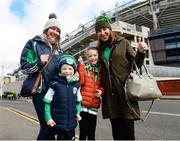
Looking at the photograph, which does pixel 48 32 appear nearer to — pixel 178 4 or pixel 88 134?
pixel 88 134

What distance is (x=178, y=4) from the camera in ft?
247

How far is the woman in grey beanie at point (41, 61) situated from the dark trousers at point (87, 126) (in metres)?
0.64

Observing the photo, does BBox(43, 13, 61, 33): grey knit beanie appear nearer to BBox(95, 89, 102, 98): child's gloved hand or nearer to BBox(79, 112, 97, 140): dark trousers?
BBox(95, 89, 102, 98): child's gloved hand

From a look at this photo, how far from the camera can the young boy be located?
12.7 ft

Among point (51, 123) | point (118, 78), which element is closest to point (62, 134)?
point (51, 123)

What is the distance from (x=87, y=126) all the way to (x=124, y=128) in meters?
0.73

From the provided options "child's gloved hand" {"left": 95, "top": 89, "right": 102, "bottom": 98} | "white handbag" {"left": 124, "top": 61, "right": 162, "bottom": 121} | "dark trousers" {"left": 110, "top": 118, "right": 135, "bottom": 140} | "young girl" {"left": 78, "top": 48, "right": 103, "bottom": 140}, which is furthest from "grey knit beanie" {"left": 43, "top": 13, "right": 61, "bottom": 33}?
"dark trousers" {"left": 110, "top": 118, "right": 135, "bottom": 140}

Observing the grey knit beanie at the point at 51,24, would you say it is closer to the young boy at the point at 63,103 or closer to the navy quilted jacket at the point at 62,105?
the young boy at the point at 63,103

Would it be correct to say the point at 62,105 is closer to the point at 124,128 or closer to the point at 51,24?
the point at 124,128

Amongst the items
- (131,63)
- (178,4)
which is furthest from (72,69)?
(178,4)

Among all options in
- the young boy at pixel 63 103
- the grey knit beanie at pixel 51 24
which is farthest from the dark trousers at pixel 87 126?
the grey knit beanie at pixel 51 24

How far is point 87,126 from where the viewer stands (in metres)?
4.57

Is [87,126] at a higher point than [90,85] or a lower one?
lower

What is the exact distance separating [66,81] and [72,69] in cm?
17
